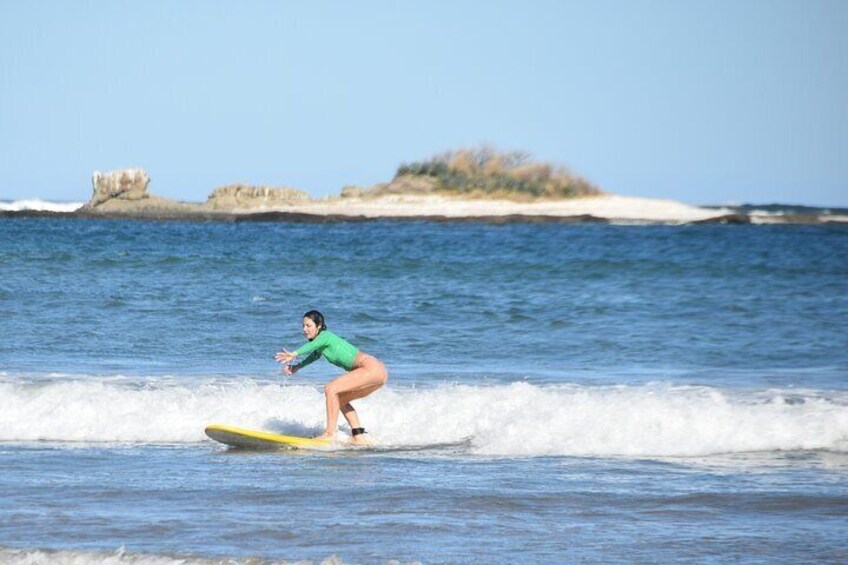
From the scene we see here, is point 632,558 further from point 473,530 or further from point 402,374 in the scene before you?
point 402,374

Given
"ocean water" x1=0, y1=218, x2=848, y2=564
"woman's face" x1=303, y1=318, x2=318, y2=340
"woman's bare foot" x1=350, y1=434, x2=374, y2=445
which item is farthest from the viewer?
"woman's bare foot" x1=350, y1=434, x2=374, y2=445

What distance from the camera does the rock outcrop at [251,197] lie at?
228ft

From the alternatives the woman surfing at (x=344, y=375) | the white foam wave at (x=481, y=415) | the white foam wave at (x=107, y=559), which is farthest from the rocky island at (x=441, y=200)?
the white foam wave at (x=107, y=559)

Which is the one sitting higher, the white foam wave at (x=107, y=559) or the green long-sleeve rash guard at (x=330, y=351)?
the green long-sleeve rash guard at (x=330, y=351)

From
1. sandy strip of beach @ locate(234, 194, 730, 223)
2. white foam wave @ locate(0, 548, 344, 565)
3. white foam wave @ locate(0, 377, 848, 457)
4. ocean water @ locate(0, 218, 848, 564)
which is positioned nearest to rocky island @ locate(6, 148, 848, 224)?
sandy strip of beach @ locate(234, 194, 730, 223)

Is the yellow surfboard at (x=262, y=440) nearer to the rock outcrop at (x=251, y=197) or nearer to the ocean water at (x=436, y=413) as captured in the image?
the ocean water at (x=436, y=413)

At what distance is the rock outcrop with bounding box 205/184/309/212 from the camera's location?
69.5 m

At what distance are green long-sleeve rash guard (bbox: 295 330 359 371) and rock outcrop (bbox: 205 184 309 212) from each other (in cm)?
5674

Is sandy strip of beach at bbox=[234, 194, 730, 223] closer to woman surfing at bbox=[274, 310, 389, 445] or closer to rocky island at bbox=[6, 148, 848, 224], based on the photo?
rocky island at bbox=[6, 148, 848, 224]

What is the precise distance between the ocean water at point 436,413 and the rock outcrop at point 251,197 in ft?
128

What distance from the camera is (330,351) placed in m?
12.1

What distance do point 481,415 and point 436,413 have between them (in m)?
0.47

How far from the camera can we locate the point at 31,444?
39.9 feet

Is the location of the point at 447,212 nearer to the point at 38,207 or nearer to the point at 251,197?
the point at 251,197
